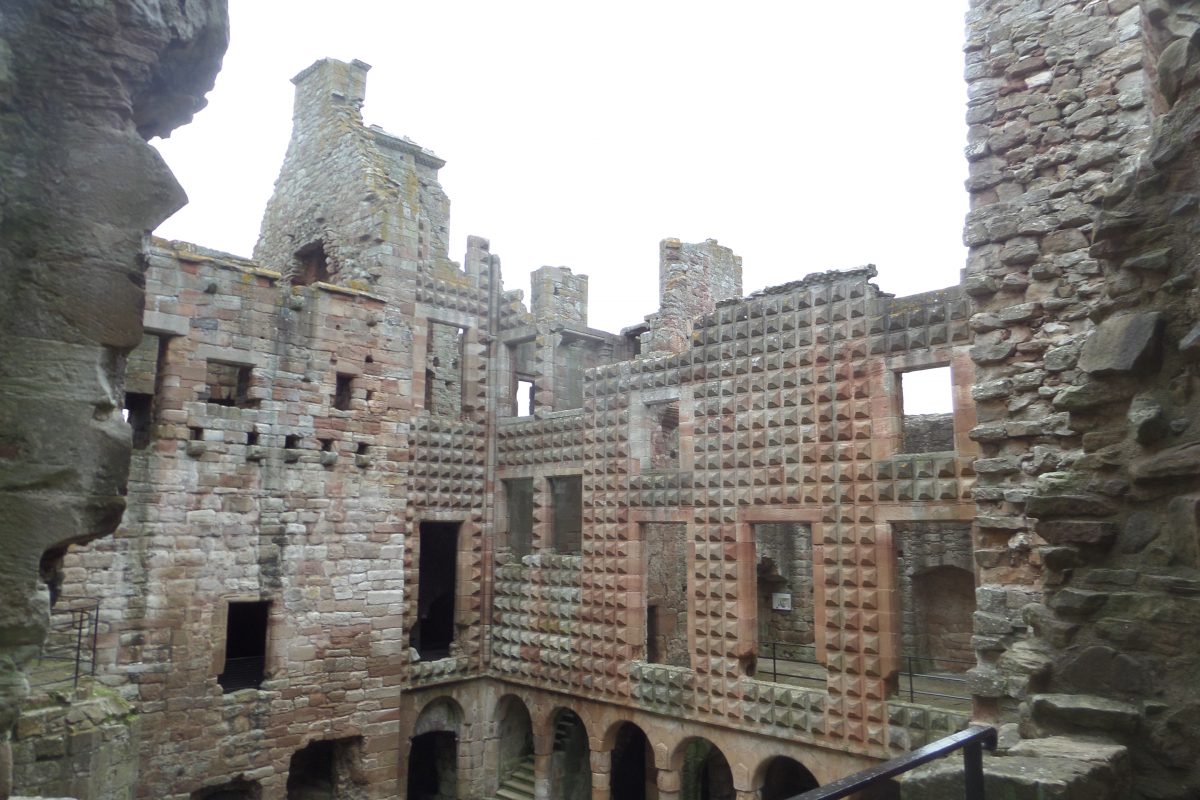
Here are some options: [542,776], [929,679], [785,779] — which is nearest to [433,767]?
[542,776]

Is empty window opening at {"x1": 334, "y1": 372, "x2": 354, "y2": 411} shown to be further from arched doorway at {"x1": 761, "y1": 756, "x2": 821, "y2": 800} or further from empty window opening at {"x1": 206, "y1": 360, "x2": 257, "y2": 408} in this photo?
arched doorway at {"x1": 761, "y1": 756, "x2": 821, "y2": 800}

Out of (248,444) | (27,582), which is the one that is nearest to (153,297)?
(248,444)

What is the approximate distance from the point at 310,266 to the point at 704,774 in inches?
503

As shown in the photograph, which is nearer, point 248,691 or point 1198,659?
point 1198,659

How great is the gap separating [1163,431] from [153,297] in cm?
1255

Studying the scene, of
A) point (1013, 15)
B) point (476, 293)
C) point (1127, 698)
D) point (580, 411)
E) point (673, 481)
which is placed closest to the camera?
point (1127, 698)

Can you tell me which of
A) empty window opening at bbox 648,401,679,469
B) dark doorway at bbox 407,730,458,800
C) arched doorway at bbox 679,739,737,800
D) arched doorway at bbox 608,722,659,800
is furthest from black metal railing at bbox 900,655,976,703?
dark doorway at bbox 407,730,458,800

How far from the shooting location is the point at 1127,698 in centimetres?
411

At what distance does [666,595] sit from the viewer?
17.5 meters

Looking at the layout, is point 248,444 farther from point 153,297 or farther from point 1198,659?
point 1198,659

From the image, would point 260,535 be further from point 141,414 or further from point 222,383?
point 222,383

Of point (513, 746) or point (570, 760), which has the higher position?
point (513, 746)

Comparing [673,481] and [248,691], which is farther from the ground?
[673,481]

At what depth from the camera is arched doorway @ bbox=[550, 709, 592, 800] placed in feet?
51.6
